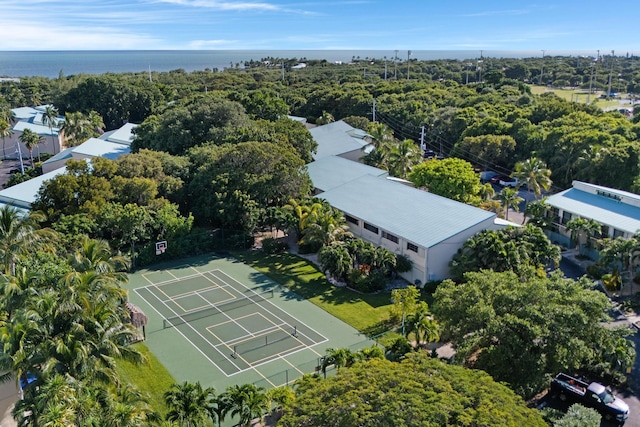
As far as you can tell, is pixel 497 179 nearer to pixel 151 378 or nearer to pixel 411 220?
pixel 411 220

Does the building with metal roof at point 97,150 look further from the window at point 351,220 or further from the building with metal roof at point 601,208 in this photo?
the building with metal roof at point 601,208

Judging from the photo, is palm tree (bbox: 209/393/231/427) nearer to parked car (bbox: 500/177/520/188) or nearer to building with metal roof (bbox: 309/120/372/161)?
building with metal roof (bbox: 309/120/372/161)

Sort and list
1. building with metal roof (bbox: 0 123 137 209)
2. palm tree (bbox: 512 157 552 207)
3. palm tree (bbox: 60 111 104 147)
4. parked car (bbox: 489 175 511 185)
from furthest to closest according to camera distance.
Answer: palm tree (bbox: 60 111 104 147), parked car (bbox: 489 175 511 185), palm tree (bbox: 512 157 552 207), building with metal roof (bbox: 0 123 137 209)

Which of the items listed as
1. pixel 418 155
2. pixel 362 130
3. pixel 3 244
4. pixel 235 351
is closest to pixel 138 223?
pixel 3 244

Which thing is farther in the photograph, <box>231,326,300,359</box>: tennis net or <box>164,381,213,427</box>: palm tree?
<box>231,326,300,359</box>: tennis net

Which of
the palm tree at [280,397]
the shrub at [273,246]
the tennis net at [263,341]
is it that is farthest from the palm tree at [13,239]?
the shrub at [273,246]

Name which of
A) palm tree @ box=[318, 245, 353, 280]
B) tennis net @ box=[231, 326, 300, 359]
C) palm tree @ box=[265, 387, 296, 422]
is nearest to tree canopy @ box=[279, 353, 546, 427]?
palm tree @ box=[265, 387, 296, 422]

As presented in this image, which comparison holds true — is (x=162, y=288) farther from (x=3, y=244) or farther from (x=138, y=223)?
(x=3, y=244)

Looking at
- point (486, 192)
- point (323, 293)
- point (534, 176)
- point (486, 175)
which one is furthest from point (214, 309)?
point (486, 175)
